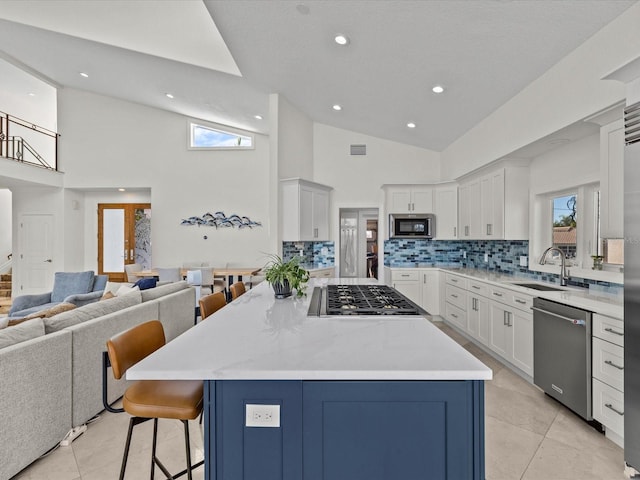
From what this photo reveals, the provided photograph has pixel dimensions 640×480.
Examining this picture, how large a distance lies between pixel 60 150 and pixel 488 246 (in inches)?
365

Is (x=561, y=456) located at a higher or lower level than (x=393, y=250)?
lower

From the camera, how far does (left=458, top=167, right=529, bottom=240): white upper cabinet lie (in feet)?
12.5

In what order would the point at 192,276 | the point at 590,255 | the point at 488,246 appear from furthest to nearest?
the point at 192,276, the point at 488,246, the point at 590,255

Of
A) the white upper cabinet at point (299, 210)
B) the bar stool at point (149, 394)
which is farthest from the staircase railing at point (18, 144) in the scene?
the bar stool at point (149, 394)

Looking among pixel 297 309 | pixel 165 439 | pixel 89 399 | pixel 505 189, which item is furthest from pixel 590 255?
Answer: pixel 89 399

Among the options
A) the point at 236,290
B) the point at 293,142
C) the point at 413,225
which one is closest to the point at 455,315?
the point at 413,225

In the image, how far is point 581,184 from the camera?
10.1ft

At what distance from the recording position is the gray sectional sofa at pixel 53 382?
178cm

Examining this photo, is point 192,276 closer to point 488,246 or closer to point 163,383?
point 163,383

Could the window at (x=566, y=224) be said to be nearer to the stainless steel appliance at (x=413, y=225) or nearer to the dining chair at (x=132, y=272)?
the stainless steel appliance at (x=413, y=225)

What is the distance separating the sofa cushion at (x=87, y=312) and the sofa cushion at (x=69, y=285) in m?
2.32

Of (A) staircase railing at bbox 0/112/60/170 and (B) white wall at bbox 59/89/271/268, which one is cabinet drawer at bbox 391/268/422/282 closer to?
(B) white wall at bbox 59/89/271/268

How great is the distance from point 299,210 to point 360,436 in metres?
4.24

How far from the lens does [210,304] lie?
2.22 metres
